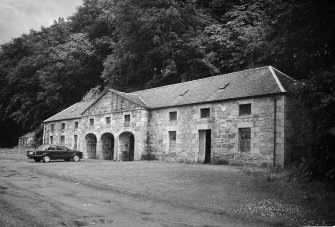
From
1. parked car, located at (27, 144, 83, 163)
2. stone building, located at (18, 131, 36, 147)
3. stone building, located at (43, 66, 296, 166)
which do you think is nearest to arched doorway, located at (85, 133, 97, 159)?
stone building, located at (43, 66, 296, 166)

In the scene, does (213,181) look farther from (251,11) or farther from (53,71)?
(53,71)

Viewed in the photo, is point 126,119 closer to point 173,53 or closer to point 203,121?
point 203,121

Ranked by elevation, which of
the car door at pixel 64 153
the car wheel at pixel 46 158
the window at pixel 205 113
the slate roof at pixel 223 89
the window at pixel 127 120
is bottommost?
the car wheel at pixel 46 158

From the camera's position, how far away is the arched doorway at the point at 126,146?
3023 centimetres

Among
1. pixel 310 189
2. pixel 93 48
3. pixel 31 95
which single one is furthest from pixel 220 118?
pixel 31 95

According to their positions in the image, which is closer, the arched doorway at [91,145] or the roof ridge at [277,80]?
the roof ridge at [277,80]

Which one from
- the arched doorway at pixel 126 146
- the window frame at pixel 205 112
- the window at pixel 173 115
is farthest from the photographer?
the arched doorway at pixel 126 146

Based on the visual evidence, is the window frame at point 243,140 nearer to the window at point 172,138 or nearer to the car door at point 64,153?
the window at point 172,138

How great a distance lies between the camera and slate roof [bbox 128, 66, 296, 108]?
70.8 feet

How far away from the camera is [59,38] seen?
55.7 metres

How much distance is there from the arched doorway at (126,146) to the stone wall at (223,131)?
3582 mm

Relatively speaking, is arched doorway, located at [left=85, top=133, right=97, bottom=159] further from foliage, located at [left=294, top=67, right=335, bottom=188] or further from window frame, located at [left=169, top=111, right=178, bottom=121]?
foliage, located at [left=294, top=67, right=335, bottom=188]

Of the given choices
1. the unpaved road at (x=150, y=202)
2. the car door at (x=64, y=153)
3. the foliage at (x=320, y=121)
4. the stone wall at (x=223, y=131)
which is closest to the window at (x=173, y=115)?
the stone wall at (x=223, y=131)

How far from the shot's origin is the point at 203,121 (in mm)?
23953
